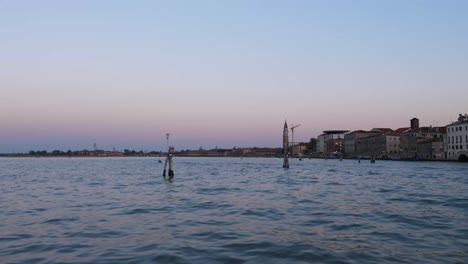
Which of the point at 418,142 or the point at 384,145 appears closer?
the point at 418,142

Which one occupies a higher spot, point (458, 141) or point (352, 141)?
point (352, 141)

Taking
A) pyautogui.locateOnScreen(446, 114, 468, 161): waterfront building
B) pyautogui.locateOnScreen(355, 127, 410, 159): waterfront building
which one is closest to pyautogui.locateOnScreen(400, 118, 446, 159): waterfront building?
pyautogui.locateOnScreen(355, 127, 410, 159): waterfront building

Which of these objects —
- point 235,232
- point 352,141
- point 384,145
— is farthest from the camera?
point 352,141

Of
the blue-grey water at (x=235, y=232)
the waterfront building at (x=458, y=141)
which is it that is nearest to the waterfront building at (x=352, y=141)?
the waterfront building at (x=458, y=141)

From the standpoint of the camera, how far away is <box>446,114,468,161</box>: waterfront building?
93.8 metres

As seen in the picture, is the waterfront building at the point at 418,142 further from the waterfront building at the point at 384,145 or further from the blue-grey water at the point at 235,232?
the blue-grey water at the point at 235,232

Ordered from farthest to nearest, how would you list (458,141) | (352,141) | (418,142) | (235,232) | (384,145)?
(352,141)
(384,145)
(418,142)
(458,141)
(235,232)

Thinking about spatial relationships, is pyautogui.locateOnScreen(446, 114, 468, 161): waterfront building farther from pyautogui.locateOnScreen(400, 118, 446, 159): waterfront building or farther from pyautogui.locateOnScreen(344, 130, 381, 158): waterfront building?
pyautogui.locateOnScreen(344, 130, 381, 158): waterfront building

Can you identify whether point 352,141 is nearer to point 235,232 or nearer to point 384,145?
point 384,145

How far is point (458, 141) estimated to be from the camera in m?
97.0

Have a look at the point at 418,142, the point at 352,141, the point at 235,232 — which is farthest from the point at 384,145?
the point at 235,232

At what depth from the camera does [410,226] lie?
1416 cm

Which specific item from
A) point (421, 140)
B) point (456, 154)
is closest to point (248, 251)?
point (456, 154)

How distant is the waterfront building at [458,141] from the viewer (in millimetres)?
93769
